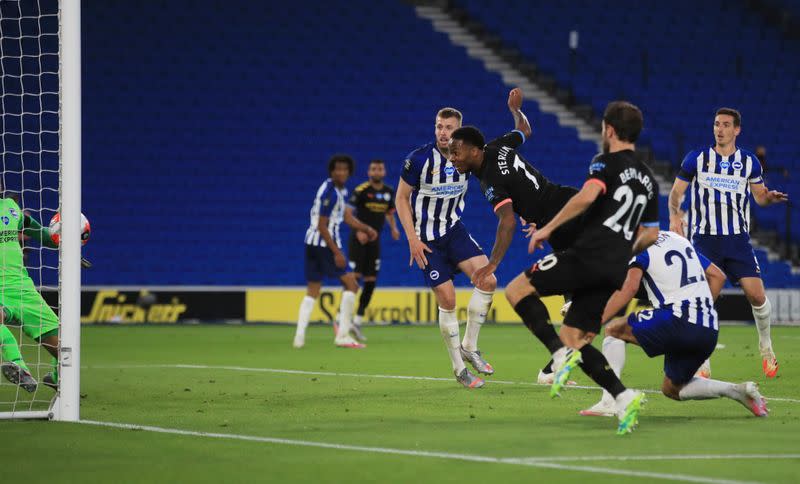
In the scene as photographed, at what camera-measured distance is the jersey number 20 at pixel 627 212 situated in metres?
7.59

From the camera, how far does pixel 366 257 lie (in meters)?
18.2

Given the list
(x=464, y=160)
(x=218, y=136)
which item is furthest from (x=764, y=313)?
(x=218, y=136)

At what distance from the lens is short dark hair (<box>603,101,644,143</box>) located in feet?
24.7

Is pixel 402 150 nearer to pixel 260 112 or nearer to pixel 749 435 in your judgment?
pixel 260 112

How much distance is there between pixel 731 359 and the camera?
1372 cm

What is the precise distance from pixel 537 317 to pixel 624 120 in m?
1.44

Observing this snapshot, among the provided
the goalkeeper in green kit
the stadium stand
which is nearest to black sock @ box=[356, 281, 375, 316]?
the stadium stand

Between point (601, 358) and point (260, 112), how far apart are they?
19.2m

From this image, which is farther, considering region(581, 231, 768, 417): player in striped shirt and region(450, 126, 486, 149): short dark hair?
region(450, 126, 486, 149): short dark hair

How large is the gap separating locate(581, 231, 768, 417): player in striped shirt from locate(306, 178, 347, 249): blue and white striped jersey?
26.7ft

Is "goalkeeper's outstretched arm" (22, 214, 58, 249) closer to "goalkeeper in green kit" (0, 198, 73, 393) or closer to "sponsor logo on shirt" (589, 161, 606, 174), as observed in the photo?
"goalkeeper in green kit" (0, 198, 73, 393)

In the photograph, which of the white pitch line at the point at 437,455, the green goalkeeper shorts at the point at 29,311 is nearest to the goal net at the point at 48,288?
the green goalkeeper shorts at the point at 29,311

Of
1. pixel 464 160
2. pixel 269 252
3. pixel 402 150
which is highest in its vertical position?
pixel 464 160

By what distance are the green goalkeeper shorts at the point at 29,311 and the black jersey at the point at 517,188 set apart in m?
3.51
